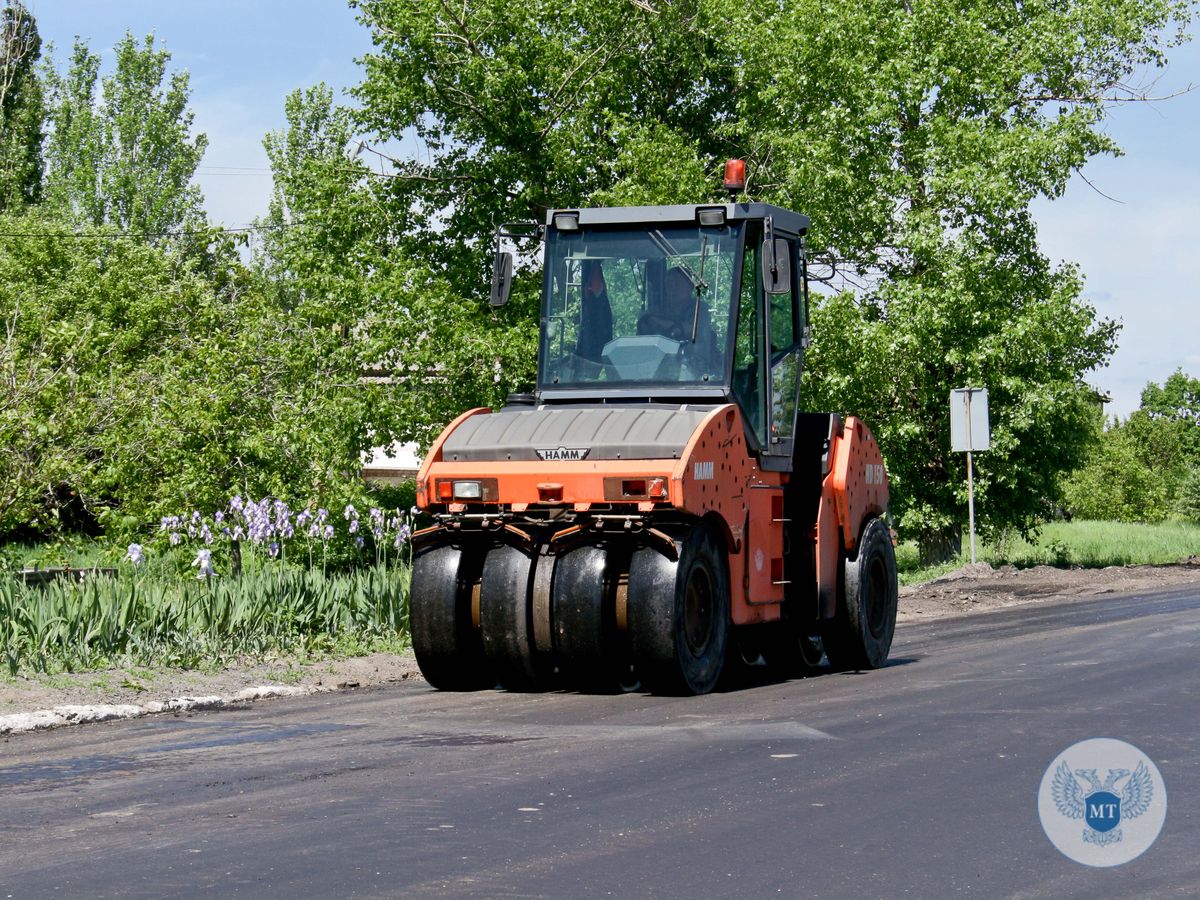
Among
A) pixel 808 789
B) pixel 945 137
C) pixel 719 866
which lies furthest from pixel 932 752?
pixel 945 137

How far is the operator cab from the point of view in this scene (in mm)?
13148

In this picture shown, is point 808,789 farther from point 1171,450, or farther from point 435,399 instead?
point 1171,450

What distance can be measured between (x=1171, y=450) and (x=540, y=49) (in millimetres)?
55816

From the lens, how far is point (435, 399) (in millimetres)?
30938

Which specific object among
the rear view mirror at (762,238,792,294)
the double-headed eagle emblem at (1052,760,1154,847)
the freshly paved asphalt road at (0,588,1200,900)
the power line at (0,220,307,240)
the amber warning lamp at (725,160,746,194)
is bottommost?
the double-headed eagle emblem at (1052,760,1154,847)

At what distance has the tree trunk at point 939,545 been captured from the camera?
33.5 metres

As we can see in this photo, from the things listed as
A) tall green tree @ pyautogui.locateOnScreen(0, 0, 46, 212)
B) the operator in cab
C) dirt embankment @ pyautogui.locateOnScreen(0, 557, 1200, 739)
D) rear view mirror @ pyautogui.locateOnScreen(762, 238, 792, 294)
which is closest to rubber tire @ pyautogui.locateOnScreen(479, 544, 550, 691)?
dirt embankment @ pyautogui.locateOnScreen(0, 557, 1200, 739)

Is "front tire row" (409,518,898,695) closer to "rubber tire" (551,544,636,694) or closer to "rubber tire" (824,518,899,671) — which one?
"rubber tire" (551,544,636,694)

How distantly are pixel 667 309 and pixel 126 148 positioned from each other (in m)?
54.5

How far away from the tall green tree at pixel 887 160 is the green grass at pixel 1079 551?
1.08 meters

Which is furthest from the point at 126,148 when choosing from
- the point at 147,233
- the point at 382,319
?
the point at 382,319

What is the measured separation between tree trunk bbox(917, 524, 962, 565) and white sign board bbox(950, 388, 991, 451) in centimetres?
506

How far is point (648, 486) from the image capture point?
11945 mm

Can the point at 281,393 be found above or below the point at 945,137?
below
